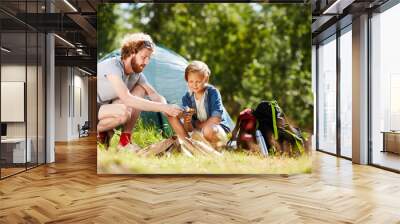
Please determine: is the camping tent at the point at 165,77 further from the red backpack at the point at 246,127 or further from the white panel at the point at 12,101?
the white panel at the point at 12,101

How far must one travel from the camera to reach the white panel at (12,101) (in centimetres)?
631

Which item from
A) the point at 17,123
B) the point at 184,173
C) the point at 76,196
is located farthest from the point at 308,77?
the point at 17,123

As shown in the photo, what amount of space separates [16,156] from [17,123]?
0.59 m

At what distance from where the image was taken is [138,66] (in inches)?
250

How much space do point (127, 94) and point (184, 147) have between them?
1.21 metres

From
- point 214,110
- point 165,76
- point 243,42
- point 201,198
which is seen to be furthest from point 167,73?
point 201,198

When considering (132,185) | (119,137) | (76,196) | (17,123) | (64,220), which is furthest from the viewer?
(17,123)

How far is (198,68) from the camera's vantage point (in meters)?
6.39

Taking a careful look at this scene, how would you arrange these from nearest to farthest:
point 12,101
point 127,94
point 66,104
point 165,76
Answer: point 127,94 → point 165,76 → point 12,101 → point 66,104

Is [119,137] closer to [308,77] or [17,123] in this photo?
[17,123]

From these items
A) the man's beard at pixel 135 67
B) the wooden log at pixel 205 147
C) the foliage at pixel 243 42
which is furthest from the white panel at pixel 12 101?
the wooden log at pixel 205 147

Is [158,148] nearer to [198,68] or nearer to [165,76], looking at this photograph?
[165,76]

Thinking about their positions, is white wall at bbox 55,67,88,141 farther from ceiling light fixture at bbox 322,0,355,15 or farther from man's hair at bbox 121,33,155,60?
ceiling light fixture at bbox 322,0,355,15

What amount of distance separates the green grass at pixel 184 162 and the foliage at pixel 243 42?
0.68 meters
